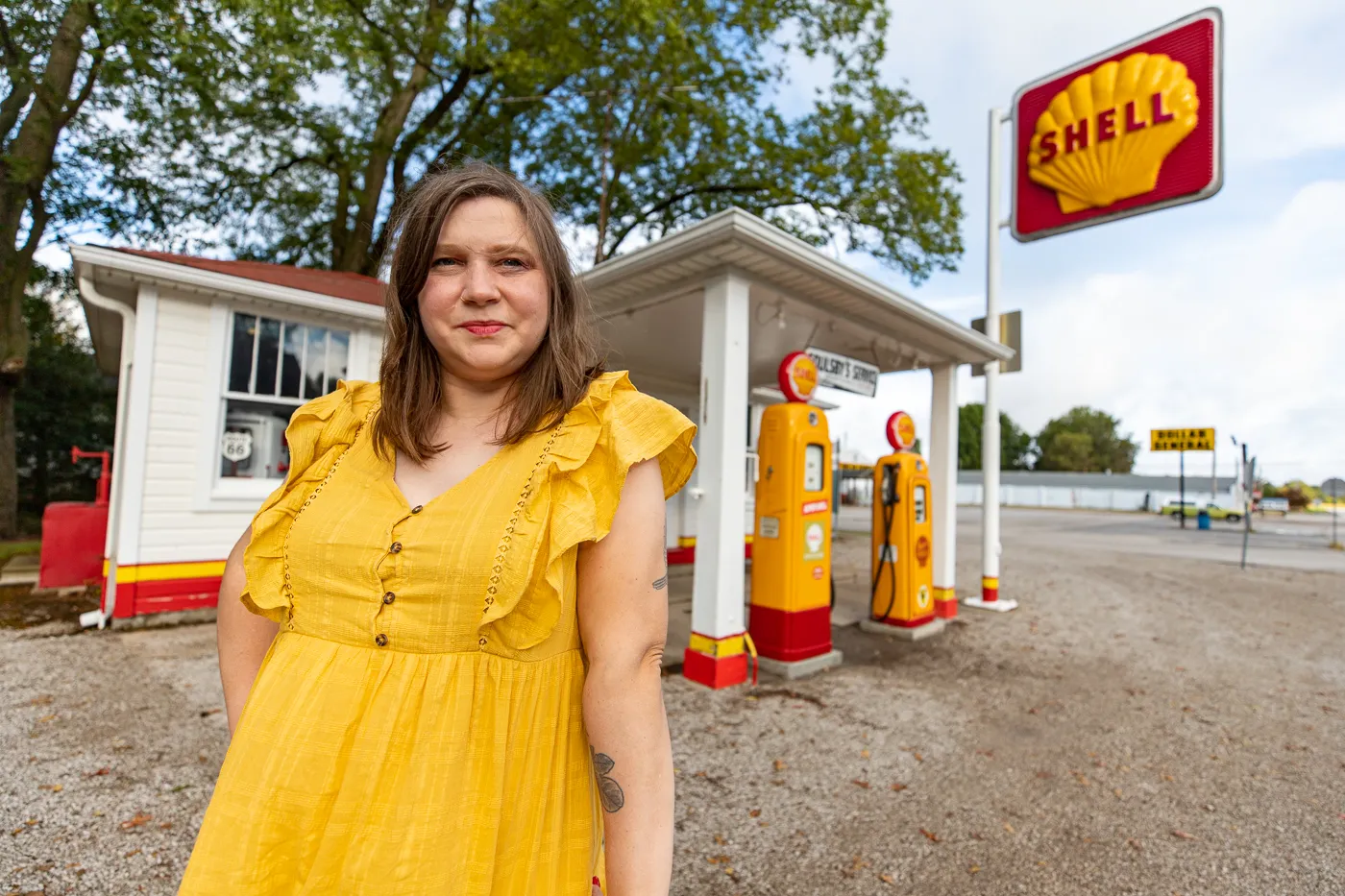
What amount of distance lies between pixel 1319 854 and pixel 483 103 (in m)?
14.3

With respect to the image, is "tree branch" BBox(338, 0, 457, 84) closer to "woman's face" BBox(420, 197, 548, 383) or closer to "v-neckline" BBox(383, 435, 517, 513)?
"woman's face" BBox(420, 197, 548, 383)

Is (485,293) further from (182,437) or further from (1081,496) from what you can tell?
(1081,496)

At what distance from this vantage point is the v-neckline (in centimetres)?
98

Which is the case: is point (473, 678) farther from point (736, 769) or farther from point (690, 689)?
point (690, 689)

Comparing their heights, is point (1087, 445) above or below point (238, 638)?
above

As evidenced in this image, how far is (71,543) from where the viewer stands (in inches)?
275

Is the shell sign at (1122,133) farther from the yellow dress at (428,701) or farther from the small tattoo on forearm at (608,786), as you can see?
the small tattoo on forearm at (608,786)

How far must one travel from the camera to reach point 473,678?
918 millimetres

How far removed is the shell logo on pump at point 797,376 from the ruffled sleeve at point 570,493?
12.9 ft

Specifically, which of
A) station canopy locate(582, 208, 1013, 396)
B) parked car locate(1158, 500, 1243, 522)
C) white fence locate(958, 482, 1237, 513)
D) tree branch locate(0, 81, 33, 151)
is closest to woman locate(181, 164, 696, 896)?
station canopy locate(582, 208, 1013, 396)

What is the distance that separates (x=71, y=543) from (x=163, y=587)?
241 cm

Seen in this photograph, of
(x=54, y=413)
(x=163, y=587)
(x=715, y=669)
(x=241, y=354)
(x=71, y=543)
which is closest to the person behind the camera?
(x=715, y=669)

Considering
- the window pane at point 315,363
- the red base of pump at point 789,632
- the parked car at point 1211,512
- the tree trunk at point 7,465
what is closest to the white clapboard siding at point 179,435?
the window pane at point 315,363

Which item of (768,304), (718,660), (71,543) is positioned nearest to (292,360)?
(71,543)
